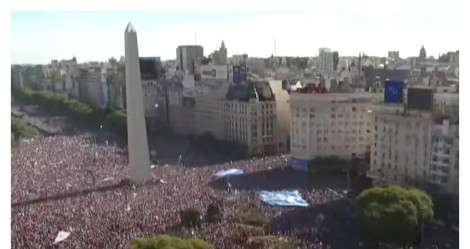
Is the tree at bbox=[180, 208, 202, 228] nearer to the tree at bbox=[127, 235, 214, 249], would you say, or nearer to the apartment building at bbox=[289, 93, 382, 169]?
the tree at bbox=[127, 235, 214, 249]

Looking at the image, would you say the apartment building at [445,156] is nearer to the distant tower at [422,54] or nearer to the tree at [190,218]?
the distant tower at [422,54]

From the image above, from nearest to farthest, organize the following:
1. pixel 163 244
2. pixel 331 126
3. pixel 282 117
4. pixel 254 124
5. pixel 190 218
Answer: pixel 163 244, pixel 190 218, pixel 331 126, pixel 254 124, pixel 282 117

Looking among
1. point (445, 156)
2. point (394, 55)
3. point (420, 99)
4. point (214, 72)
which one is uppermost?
point (394, 55)

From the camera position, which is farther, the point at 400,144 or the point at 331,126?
the point at 331,126

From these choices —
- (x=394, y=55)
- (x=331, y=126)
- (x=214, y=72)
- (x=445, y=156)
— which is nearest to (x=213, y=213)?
(x=445, y=156)

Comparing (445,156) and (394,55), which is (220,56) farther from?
(445,156)

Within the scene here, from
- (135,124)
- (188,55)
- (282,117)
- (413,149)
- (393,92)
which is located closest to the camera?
(135,124)
